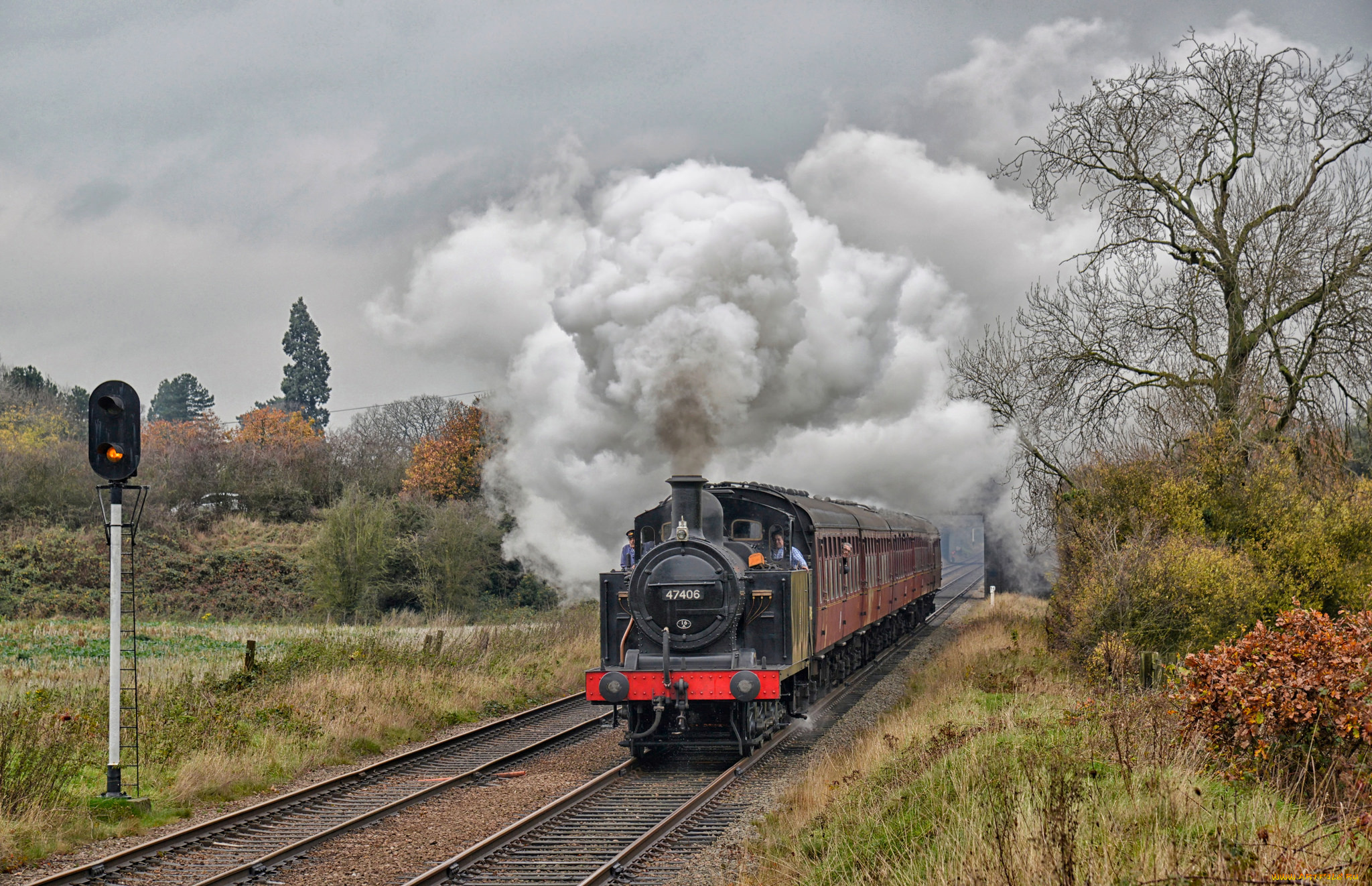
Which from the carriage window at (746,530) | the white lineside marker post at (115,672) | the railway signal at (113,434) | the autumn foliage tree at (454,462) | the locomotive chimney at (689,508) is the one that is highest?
the autumn foliage tree at (454,462)

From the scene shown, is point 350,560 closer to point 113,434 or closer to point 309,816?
point 113,434

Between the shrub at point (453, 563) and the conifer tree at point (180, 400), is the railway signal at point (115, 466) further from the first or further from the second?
the conifer tree at point (180, 400)

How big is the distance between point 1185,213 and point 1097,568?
577 cm

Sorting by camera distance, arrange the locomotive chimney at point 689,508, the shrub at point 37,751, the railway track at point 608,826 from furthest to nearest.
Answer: the locomotive chimney at point 689,508
the shrub at point 37,751
the railway track at point 608,826

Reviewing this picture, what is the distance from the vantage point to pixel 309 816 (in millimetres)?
9469

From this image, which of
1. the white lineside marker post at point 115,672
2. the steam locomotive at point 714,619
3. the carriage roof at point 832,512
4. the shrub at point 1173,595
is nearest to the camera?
the white lineside marker post at point 115,672

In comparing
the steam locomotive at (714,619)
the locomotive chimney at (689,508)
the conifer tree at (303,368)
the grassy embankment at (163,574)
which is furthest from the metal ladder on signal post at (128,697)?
the conifer tree at (303,368)

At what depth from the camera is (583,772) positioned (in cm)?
1130

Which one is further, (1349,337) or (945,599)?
(945,599)

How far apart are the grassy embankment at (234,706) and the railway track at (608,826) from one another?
10.5 feet

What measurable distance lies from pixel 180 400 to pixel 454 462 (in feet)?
222

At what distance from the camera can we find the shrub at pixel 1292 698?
6.36m

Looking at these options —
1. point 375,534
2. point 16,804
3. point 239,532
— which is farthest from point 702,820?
point 239,532

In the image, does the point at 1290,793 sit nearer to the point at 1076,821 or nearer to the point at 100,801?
the point at 1076,821
